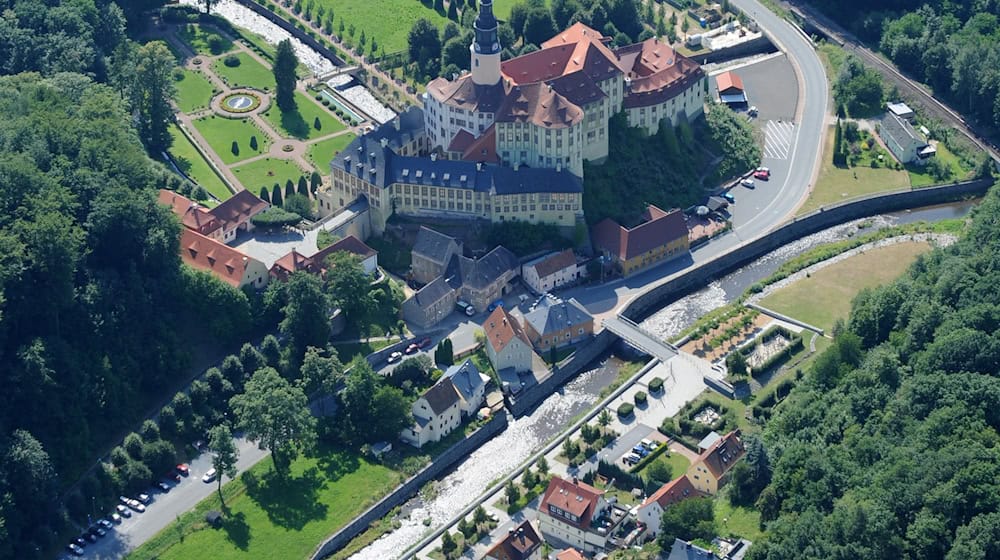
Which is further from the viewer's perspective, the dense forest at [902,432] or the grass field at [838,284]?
the grass field at [838,284]

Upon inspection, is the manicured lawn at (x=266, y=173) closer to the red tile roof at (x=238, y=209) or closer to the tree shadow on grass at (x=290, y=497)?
the red tile roof at (x=238, y=209)

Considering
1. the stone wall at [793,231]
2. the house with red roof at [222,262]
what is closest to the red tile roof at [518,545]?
the stone wall at [793,231]

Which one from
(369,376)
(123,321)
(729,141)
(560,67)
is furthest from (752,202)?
(123,321)

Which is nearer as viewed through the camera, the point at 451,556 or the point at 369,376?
the point at 451,556

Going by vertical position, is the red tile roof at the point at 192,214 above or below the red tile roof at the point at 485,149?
below

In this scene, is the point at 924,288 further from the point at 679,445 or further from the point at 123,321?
the point at 123,321

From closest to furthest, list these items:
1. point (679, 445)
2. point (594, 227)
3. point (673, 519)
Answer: point (673, 519)
point (679, 445)
point (594, 227)

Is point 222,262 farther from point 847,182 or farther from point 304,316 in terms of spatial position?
point 847,182
